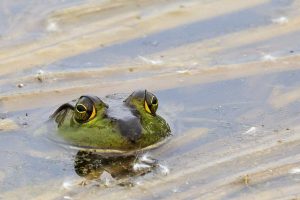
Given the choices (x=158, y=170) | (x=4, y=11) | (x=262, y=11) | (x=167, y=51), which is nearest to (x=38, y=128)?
(x=158, y=170)

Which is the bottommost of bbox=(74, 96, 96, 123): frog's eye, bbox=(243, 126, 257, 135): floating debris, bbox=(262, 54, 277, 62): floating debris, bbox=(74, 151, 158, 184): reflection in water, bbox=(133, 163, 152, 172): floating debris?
bbox=(262, 54, 277, 62): floating debris

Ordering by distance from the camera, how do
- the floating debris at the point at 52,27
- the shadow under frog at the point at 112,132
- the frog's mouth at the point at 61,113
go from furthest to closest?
the floating debris at the point at 52,27, the frog's mouth at the point at 61,113, the shadow under frog at the point at 112,132

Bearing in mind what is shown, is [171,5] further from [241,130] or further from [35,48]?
[241,130]

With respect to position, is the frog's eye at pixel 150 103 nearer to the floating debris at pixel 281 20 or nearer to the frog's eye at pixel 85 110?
the frog's eye at pixel 85 110

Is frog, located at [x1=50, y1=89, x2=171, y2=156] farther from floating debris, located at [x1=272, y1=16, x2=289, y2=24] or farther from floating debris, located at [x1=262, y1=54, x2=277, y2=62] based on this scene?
floating debris, located at [x1=272, y1=16, x2=289, y2=24]

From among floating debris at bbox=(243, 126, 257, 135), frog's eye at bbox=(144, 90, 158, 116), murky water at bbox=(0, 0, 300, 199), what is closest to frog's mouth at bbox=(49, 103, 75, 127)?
murky water at bbox=(0, 0, 300, 199)

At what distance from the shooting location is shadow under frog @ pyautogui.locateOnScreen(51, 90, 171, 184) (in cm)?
757

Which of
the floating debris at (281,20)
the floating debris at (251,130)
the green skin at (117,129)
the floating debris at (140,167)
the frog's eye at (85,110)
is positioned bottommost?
the floating debris at (251,130)

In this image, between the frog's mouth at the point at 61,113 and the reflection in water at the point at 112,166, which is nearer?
the reflection in water at the point at 112,166

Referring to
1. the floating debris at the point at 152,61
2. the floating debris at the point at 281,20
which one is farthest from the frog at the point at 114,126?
the floating debris at the point at 281,20

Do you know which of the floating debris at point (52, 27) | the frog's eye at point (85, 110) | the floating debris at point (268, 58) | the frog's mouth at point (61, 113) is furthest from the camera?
the floating debris at point (52, 27)

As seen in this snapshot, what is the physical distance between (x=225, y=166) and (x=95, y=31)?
3790 mm

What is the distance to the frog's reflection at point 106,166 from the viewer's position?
736 cm

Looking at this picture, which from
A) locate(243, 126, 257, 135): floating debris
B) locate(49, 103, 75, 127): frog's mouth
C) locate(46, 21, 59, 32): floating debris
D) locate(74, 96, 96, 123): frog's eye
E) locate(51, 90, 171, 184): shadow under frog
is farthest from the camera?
locate(46, 21, 59, 32): floating debris
